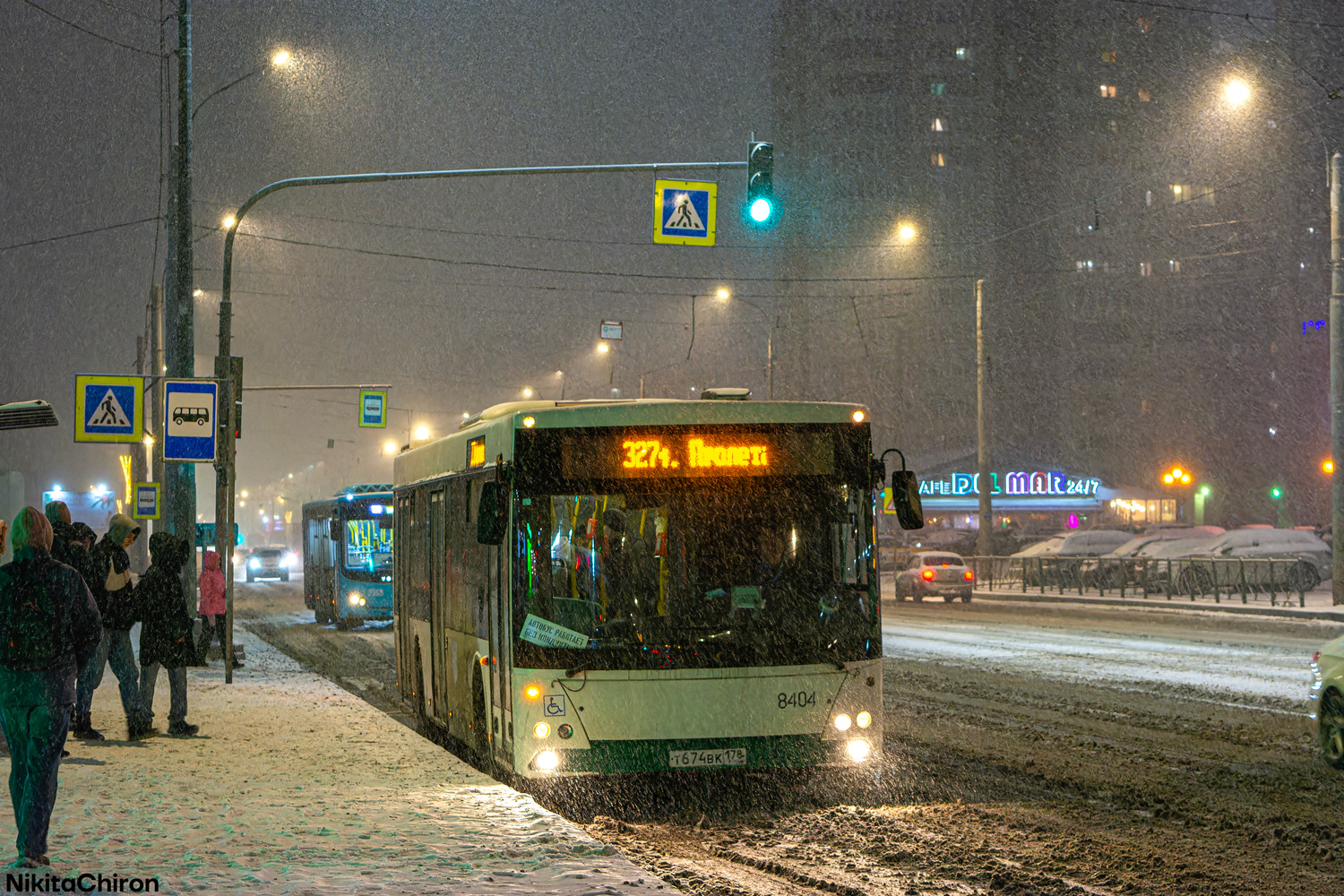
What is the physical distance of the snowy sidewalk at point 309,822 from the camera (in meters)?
6.07

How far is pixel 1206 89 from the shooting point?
308 feet

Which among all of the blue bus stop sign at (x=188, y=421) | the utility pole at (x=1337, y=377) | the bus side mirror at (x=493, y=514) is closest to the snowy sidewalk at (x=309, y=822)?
the bus side mirror at (x=493, y=514)

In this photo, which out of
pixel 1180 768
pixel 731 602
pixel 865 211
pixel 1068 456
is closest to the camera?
pixel 731 602

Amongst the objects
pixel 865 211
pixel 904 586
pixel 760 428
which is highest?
pixel 865 211

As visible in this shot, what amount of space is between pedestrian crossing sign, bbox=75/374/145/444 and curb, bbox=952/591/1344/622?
2335cm

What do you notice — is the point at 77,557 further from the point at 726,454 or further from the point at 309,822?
the point at 726,454

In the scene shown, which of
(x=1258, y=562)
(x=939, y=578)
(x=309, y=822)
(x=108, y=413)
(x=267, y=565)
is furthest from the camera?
(x=267, y=565)

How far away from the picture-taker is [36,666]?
6.27 meters

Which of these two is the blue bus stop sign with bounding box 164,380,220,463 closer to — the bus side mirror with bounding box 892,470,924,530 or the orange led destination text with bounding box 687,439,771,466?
the orange led destination text with bounding box 687,439,771,466

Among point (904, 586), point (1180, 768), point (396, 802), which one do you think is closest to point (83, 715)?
point (396, 802)

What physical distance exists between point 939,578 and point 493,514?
32.3m

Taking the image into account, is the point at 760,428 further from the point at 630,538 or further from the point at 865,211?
the point at 865,211

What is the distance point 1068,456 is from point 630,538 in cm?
7972
